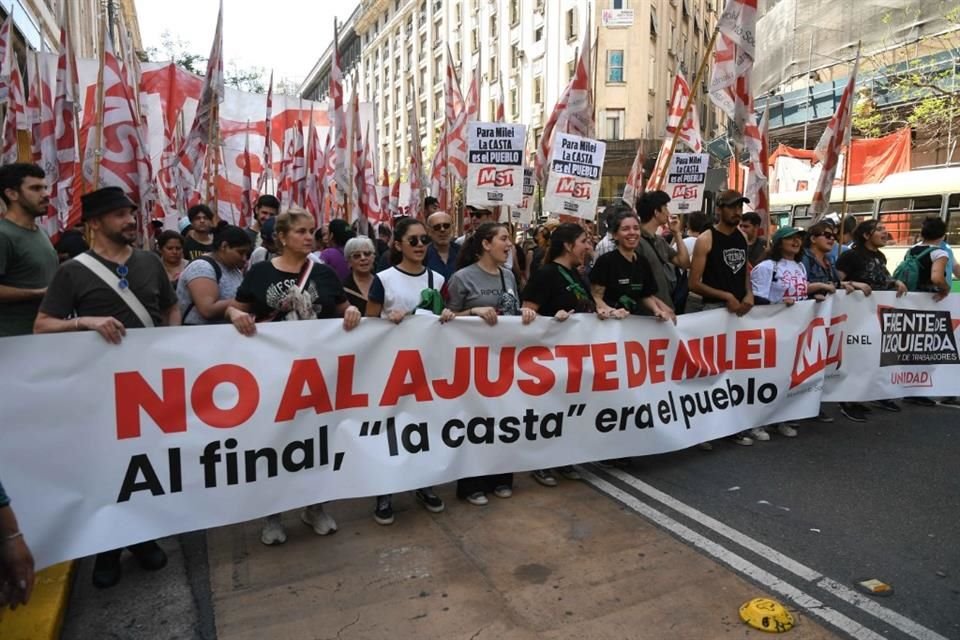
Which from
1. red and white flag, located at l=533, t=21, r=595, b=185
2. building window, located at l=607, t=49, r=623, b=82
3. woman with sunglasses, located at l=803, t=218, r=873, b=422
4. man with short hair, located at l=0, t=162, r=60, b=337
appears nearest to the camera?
man with short hair, located at l=0, t=162, r=60, b=337

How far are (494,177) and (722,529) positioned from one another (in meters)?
4.56

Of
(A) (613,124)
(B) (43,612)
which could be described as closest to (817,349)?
(B) (43,612)

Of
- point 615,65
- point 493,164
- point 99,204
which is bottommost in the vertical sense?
point 99,204

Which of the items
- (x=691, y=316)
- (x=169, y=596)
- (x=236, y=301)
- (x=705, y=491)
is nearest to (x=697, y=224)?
(x=691, y=316)

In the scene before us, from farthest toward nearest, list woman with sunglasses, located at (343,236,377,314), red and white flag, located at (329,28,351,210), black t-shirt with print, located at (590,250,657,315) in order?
red and white flag, located at (329,28,351,210) → black t-shirt with print, located at (590,250,657,315) → woman with sunglasses, located at (343,236,377,314)

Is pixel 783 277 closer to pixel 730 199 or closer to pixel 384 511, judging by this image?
pixel 730 199

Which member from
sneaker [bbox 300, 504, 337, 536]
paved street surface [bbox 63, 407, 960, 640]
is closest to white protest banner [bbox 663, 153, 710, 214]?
paved street surface [bbox 63, 407, 960, 640]

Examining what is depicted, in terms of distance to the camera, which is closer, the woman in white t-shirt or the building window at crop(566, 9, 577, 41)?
the woman in white t-shirt

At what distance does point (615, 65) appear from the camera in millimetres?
34781

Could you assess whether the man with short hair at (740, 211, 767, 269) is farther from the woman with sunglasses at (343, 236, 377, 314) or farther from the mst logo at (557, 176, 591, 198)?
the woman with sunglasses at (343, 236, 377, 314)

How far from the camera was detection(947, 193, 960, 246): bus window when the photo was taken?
523 inches

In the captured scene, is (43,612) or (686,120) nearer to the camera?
(43,612)

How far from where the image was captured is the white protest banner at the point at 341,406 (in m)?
3.14

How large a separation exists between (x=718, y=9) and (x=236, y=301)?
49.7 metres
